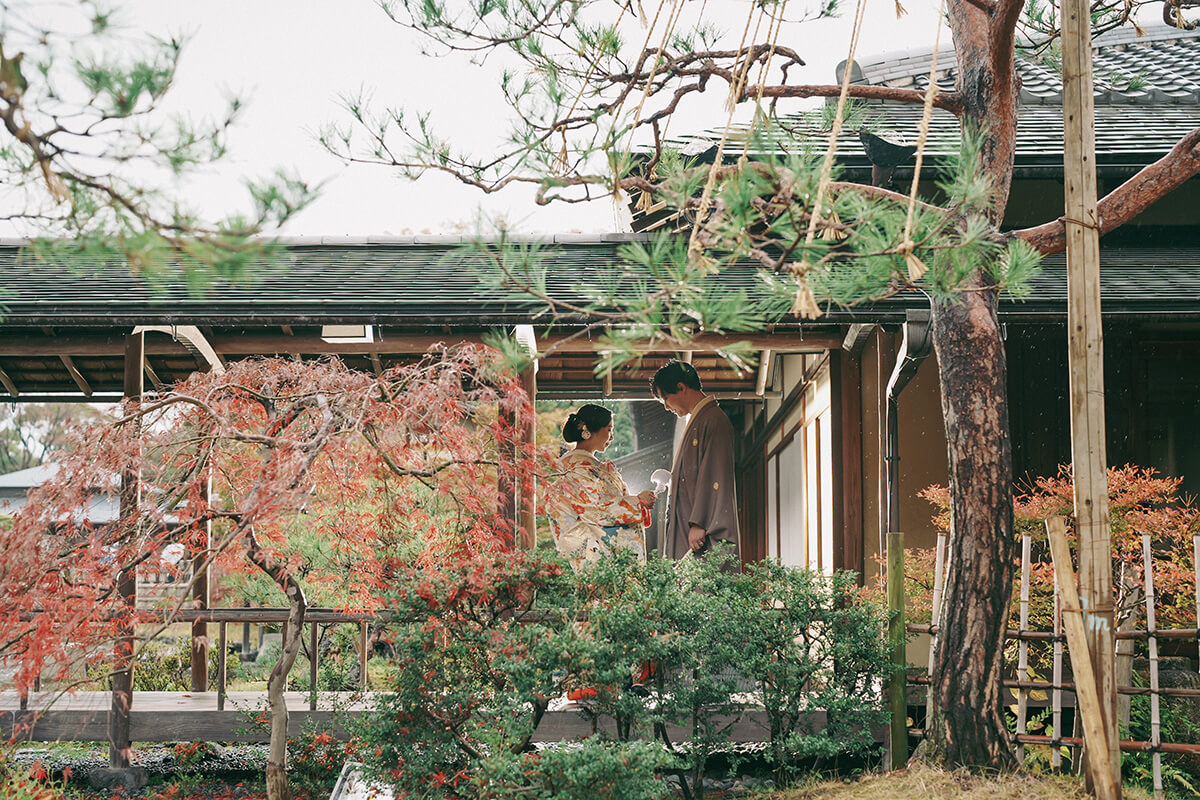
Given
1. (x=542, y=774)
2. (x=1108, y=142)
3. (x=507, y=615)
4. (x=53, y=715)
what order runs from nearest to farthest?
(x=542, y=774) < (x=507, y=615) < (x=53, y=715) < (x=1108, y=142)

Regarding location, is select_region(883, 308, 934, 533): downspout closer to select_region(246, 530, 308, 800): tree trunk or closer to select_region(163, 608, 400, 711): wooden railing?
select_region(163, 608, 400, 711): wooden railing

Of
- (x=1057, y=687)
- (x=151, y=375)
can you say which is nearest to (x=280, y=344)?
(x=151, y=375)

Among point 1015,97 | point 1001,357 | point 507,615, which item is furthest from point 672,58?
point 507,615

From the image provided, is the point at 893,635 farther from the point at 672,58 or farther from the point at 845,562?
the point at 672,58

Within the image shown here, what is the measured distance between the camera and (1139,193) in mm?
4980

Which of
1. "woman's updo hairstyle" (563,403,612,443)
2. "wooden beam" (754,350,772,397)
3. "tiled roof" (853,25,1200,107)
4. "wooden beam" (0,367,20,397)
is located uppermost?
"tiled roof" (853,25,1200,107)

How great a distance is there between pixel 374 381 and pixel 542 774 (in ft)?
7.16

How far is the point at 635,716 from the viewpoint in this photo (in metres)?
5.23

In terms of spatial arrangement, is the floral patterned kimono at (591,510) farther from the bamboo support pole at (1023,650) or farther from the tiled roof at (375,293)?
the bamboo support pole at (1023,650)

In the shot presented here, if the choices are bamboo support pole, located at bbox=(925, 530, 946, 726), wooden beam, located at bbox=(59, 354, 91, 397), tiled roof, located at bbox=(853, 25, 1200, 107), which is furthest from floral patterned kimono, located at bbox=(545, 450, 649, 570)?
tiled roof, located at bbox=(853, 25, 1200, 107)

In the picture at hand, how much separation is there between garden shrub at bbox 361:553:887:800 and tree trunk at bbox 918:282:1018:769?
536 millimetres

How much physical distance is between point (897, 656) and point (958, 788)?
0.94m

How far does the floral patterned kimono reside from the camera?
21.7ft

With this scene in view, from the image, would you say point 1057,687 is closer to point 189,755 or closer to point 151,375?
point 189,755
